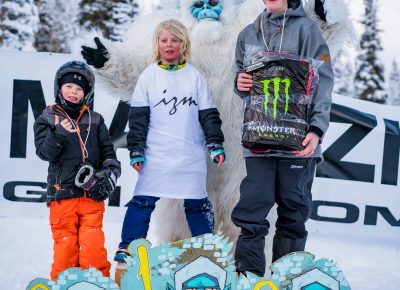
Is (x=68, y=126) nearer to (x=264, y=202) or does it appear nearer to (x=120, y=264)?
(x=120, y=264)

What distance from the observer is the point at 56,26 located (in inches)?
1009

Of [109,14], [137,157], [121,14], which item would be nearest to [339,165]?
[137,157]

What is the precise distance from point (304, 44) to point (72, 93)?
1.05 metres

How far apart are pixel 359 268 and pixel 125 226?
1.76 metres

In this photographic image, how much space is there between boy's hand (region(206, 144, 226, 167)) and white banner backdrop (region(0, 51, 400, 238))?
189 cm

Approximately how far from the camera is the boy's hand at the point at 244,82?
2234 mm

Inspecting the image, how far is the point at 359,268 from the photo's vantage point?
343 centimetres

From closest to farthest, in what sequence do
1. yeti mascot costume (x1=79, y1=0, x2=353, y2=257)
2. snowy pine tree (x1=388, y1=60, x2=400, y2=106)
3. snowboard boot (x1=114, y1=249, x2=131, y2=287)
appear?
snowboard boot (x1=114, y1=249, x2=131, y2=287)
yeti mascot costume (x1=79, y1=0, x2=353, y2=257)
snowy pine tree (x1=388, y1=60, x2=400, y2=106)

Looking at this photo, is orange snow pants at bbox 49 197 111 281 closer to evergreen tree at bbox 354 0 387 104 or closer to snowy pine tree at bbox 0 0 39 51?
snowy pine tree at bbox 0 0 39 51

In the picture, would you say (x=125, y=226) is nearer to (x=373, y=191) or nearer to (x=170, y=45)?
(x=170, y=45)

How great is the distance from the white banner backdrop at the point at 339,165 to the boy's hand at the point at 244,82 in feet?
6.98

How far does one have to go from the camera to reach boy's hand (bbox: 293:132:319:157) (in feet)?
7.16

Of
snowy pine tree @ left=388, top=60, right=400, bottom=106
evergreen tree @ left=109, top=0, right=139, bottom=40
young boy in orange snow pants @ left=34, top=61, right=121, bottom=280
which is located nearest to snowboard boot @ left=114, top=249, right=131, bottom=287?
young boy in orange snow pants @ left=34, top=61, right=121, bottom=280

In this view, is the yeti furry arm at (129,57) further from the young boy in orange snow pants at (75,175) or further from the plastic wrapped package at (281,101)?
the plastic wrapped package at (281,101)
